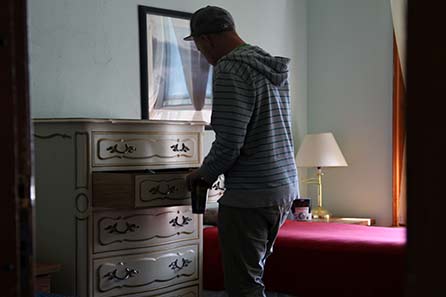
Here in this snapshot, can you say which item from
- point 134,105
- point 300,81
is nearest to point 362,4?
point 300,81

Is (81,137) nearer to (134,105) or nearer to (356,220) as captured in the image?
(134,105)

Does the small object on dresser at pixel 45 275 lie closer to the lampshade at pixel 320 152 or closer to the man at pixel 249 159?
the man at pixel 249 159

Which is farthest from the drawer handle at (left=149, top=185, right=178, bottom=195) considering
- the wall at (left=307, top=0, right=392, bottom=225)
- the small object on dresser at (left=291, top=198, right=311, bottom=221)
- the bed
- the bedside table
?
the wall at (left=307, top=0, right=392, bottom=225)

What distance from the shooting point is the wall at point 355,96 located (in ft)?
15.9

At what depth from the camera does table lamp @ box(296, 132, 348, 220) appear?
469 cm

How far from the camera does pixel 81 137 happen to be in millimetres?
2637

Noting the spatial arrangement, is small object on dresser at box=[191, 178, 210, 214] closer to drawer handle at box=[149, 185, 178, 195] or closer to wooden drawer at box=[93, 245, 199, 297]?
drawer handle at box=[149, 185, 178, 195]

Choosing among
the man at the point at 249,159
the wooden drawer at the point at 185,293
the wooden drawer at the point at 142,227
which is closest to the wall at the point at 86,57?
the wooden drawer at the point at 142,227

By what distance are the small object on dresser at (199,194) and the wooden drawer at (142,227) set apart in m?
0.34

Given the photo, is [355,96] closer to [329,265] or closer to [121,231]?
[329,265]

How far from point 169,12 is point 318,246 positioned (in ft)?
5.23

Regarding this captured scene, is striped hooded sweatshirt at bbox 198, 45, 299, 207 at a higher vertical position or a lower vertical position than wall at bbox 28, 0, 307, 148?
lower

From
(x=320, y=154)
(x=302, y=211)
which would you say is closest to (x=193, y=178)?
(x=302, y=211)

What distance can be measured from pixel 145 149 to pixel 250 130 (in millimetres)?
707
